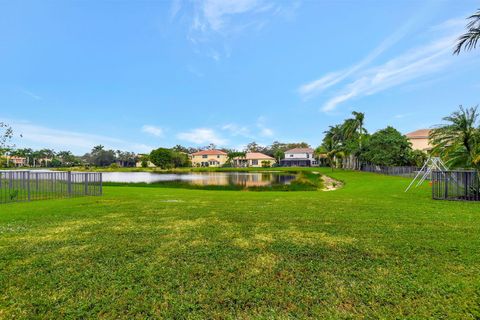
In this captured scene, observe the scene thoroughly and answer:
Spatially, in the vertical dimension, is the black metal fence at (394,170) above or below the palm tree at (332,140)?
below

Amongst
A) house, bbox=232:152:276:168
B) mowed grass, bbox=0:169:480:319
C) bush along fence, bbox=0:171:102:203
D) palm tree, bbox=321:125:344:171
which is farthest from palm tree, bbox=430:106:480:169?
house, bbox=232:152:276:168

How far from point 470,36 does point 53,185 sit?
1981cm

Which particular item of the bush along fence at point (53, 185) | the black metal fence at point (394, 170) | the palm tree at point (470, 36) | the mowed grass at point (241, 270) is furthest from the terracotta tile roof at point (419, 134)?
the bush along fence at point (53, 185)

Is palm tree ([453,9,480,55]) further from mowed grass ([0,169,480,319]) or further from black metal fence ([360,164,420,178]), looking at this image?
black metal fence ([360,164,420,178])

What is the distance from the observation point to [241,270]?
3793 millimetres

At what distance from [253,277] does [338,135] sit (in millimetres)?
67483

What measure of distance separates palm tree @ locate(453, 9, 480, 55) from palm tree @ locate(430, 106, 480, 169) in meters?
5.92

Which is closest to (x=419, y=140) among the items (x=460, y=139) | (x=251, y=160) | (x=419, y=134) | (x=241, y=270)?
(x=419, y=134)

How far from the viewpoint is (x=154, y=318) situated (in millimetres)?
2680

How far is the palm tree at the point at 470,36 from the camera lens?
25.2 ft

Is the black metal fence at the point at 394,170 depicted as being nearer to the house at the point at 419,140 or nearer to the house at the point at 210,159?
the house at the point at 419,140

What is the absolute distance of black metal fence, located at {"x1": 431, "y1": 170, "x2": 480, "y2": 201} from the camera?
1189 cm

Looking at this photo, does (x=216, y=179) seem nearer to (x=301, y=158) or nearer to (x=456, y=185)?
(x=456, y=185)

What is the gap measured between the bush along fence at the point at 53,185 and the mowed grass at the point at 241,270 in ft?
26.8
